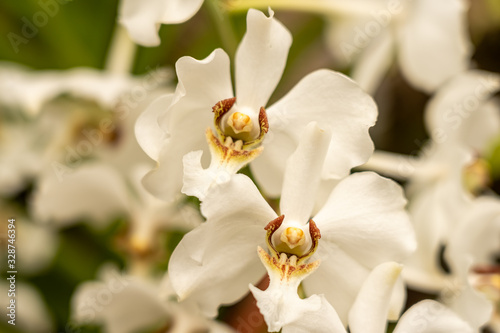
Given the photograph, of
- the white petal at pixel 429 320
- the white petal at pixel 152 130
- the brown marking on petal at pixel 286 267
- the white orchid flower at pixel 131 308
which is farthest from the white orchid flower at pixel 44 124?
the white petal at pixel 429 320

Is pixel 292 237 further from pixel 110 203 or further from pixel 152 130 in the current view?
pixel 110 203

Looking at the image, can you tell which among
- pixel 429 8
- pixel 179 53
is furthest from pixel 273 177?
pixel 179 53

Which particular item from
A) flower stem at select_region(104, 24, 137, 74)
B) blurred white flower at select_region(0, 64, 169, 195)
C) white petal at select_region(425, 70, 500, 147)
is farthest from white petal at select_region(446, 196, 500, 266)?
flower stem at select_region(104, 24, 137, 74)

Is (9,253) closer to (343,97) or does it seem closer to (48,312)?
(48,312)

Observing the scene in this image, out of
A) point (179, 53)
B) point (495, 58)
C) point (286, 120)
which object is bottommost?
point (495, 58)

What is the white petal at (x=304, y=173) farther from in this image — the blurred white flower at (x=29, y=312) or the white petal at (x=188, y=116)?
the blurred white flower at (x=29, y=312)
